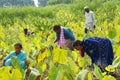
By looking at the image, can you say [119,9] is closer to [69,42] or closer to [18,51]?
[69,42]

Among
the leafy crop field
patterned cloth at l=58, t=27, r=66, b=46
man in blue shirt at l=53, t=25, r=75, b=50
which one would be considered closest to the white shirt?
the leafy crop field

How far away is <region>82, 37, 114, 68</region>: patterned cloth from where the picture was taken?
14.6 ft

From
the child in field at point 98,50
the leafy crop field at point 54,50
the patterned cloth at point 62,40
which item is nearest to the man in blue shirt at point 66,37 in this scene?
the patterned cloth at point 62,40

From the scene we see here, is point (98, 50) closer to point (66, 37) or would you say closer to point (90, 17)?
point (66, 37)

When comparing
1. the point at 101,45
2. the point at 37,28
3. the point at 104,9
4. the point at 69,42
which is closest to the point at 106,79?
the point at 101,45

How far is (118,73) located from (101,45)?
384mm

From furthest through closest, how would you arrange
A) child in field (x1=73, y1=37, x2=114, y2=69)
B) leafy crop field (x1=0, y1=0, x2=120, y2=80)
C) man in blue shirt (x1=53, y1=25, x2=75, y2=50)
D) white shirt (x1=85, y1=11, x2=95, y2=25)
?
white shirt (x1=85, y1=11, x2=95, y2=25)
man in blue shirt (x1=53, y1=25, x2=75, y2=50)
child in field (x1=73, y1=37, x2=114, y2=69)
leafy crop field (x1=0, y1=0, x2=120, y2=80)

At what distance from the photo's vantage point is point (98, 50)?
4.50 m

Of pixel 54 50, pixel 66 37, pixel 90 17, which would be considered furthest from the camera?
pixel 90 17

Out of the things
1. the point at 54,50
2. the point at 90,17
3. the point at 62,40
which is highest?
the point at 54,50

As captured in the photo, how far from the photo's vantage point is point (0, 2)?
170 ft

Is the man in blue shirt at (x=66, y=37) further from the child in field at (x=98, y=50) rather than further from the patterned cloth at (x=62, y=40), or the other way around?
the child in field at (x=98, y=50)

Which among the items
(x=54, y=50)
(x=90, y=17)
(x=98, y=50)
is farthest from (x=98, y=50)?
(x=90, y=17)

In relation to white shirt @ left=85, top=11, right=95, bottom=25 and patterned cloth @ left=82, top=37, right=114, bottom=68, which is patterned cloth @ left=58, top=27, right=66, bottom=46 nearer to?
patterned cloth @ left=82, top=37, right=114, bottom=68
